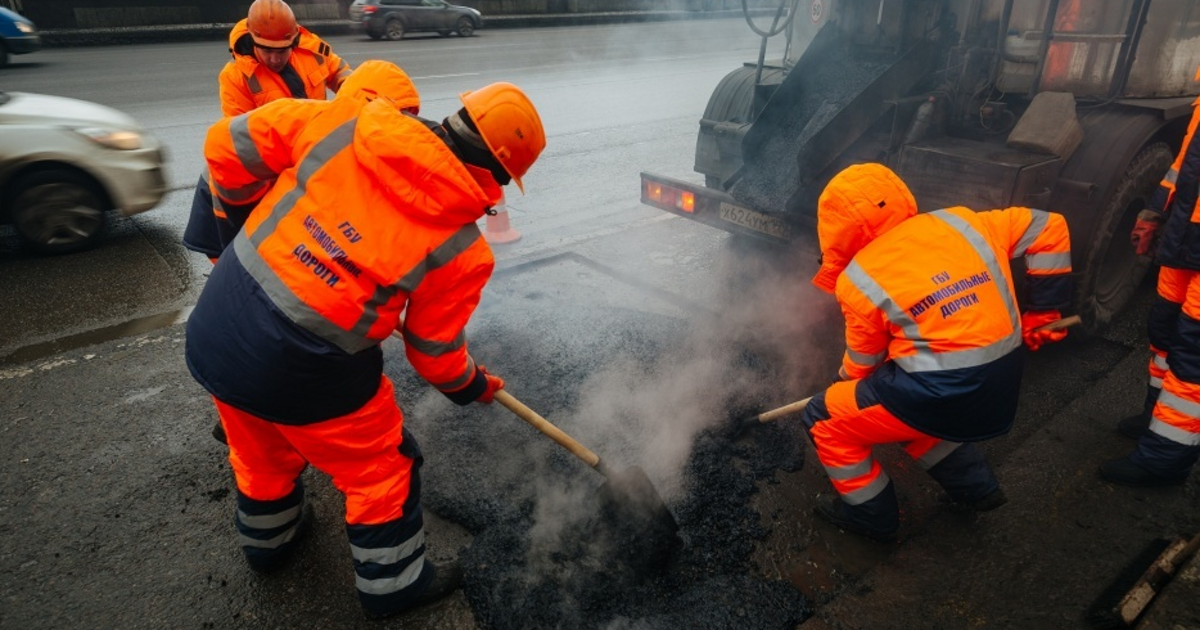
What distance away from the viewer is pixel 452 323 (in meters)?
2.19

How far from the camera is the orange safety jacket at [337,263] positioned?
1.94 metres

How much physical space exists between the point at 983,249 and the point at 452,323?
6.08ft

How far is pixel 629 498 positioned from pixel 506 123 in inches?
58.5

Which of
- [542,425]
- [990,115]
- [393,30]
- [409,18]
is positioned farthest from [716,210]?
[409,18]

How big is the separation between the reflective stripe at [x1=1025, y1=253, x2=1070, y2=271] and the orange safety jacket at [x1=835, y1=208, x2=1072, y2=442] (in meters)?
0.38

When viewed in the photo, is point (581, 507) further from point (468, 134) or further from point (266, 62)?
point (266, 62)

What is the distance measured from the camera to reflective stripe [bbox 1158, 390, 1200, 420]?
9.55ft

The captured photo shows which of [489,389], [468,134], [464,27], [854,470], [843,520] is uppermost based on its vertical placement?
[468,134]

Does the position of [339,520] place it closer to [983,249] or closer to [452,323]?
[452,323]

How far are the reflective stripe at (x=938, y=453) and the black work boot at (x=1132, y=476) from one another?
88 centimetres

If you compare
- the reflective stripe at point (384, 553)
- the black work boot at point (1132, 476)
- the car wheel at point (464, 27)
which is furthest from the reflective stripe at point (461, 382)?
the car wheel at point (464, 27)

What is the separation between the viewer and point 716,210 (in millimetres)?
4586

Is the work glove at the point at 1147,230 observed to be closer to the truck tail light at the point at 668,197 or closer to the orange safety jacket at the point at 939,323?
the orange safety jacket at the point at 939,323

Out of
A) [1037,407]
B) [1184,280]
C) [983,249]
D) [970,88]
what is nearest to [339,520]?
[983,249]
